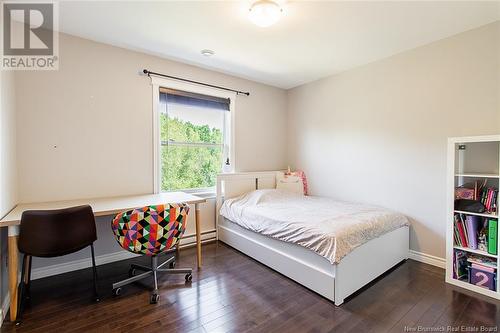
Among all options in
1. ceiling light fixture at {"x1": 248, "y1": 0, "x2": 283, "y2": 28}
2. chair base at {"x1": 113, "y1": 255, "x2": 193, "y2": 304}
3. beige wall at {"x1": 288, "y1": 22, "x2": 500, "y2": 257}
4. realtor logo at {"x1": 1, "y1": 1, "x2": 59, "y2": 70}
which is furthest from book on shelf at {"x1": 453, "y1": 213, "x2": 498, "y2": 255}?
realtor logo at {"x1": 1, "y1": 1, "x2": 59, "y2": 70}

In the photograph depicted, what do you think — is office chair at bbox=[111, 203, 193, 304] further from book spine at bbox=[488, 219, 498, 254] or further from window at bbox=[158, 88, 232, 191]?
book spine at bbox=[488, 219, 498, 254]

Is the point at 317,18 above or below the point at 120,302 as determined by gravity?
above

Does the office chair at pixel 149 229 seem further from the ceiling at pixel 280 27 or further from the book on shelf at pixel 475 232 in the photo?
the book on shelf at pixel 475 232

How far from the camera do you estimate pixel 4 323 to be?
5.65ft

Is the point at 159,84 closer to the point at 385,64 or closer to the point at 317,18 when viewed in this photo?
the point at 317,18

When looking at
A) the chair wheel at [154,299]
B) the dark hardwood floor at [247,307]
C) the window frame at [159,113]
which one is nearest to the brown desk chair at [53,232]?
the dark hardwood floor at [247,307]

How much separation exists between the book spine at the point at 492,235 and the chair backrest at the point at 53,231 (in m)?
3.44

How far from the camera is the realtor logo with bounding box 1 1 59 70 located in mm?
2084

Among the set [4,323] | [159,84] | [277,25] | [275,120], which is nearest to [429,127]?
[277,25]

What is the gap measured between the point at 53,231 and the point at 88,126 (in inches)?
49.5

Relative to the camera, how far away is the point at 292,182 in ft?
12.7

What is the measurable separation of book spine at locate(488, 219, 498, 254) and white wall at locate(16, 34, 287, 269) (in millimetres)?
3201

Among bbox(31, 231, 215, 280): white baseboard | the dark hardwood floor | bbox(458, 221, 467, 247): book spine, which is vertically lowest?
the dark hardwood floor

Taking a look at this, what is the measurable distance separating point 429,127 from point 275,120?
2.29m
